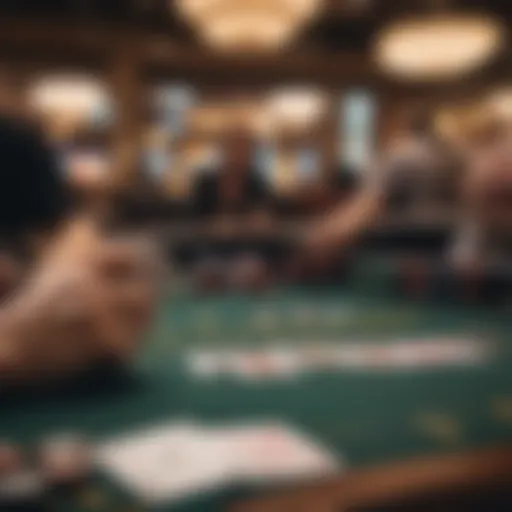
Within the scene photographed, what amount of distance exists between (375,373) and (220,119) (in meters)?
4.39

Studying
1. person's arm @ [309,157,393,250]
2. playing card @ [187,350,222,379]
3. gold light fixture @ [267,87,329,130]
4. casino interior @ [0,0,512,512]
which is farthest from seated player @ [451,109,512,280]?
gold light fixture @ [267,87,329,130]

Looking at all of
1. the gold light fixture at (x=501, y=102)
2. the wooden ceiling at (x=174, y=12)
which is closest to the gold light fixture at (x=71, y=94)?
the wooden ceiling at (x=174, y=12)

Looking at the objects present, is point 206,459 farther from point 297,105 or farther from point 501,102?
point 501,102

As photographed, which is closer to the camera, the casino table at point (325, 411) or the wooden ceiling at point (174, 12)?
the casino table at point (325, 411)

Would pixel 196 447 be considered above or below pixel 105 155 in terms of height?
below

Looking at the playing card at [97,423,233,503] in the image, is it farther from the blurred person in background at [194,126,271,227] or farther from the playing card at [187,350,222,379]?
the blurred person in background at [194,126,271,227]

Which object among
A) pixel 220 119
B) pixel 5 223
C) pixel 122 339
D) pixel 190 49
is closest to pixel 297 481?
pixel 122 339

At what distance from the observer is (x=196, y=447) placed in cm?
92

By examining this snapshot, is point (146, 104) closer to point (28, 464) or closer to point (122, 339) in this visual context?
point (122, 339)

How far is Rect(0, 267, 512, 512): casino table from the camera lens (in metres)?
0.62

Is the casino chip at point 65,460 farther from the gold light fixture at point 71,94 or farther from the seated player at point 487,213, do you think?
the gold light fixture at point 71,94

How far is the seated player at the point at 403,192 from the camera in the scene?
281cm

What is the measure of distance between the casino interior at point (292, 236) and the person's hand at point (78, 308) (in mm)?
62

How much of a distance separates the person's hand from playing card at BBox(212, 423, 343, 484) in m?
0.29
